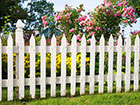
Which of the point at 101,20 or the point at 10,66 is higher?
the point at 101,20

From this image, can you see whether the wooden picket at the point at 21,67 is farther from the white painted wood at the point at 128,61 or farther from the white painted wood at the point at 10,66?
the white painted wood at the point at 128,61

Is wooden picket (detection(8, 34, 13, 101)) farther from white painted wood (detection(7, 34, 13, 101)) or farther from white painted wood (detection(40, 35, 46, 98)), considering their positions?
white painted wood (detection(40, 35, 46, 98))

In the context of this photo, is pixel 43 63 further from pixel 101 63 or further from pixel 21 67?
pixel 101 63

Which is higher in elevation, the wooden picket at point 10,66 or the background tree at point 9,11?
the background tree at point 9,11

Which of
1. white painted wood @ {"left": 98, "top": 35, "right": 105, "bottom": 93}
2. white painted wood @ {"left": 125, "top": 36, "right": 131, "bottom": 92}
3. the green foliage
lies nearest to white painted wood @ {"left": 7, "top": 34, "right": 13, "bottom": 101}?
white painted wood @ {"left": 98, "top": 35, "right": 105, "bottom": 93}

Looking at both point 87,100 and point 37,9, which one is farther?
point 37,9

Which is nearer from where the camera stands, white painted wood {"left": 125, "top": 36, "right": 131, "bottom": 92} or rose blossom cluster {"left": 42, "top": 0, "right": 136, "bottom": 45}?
white painted wood {"left": 125, "top": 36, "right": 131, "bottom": 92}

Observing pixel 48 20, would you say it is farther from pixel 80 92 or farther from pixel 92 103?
pixel 92 103

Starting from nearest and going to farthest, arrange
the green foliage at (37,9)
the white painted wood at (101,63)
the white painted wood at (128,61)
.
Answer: the white painted wood at (101,63) < the white painted wood at (128,61) < the green foliage at (37,9)

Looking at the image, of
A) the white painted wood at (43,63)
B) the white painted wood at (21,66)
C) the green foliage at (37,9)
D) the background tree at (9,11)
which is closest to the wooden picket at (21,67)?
the white painted wood at (21,66)

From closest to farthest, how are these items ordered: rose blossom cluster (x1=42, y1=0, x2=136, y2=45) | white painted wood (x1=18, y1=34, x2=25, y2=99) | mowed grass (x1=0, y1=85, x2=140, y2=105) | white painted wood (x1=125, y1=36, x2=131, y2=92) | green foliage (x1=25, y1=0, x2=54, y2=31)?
1. mowed grass (x1=0, y1=85, x2=140, y2=105)
2. white painted wood (x1=18, y1=34, x2=25, y2=99)
3. white painted wood (x1=125, y1=36, x2=131, y2=92)
4. rose blossom cluster (x1=42, y1=0, x2=136, y2=45)
5. green foliage (x1=25, y1=0, x2=54, y2=31)

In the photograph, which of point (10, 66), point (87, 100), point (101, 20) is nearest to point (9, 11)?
point (101, 20)

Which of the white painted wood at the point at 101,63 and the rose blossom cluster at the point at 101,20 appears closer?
the white painted wood at the point at 101,63

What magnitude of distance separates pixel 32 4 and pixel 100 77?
107 feet
